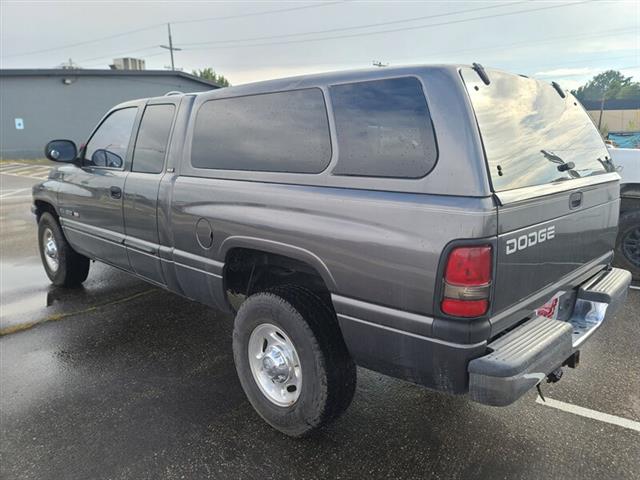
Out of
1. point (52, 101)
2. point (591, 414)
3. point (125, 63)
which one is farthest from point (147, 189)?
point (125, 63)

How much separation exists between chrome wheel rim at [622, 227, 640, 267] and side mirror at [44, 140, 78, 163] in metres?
5.81

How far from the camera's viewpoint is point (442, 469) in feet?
8.16

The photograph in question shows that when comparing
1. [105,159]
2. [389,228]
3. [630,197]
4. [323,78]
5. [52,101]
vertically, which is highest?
[52,101]

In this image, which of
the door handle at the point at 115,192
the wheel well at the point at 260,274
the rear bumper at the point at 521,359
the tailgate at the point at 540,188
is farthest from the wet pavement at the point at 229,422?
the door handle at the point at 115,192

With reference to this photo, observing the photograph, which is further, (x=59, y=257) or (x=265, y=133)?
(x=59, y=257)

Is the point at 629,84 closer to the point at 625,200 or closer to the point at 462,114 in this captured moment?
the point at 625,200

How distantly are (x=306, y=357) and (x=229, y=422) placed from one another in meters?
0.79

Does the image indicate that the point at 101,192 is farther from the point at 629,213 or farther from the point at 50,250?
the point at 629,213

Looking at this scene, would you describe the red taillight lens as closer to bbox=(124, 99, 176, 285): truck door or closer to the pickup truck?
bbox=(124, 99, 176, 285): truck door

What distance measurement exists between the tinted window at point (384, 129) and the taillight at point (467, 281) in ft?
1.36

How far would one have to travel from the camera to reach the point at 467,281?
2.00m

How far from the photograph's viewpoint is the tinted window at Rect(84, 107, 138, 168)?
410 centimetres

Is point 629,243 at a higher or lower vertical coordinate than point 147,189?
lower

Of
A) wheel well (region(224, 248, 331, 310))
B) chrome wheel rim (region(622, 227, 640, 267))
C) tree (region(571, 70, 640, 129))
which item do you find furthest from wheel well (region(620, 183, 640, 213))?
tree (region(571, 70, 640, 129))
